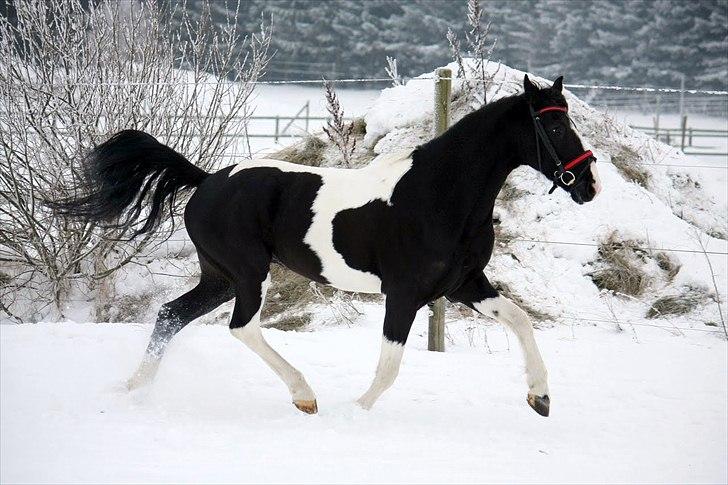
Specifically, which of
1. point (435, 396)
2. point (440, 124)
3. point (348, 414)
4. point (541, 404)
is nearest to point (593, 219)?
point (440, 124)

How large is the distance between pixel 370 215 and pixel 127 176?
1.57m

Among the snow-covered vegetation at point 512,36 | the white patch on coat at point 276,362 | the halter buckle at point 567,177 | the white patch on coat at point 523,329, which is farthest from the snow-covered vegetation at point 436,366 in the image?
the snow-covered vegetation at point 512,36

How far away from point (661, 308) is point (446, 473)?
4.80 meters

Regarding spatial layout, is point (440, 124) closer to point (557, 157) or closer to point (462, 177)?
point (462, 177)

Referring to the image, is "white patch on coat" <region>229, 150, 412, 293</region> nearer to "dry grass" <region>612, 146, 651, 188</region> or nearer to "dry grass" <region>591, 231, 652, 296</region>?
"dry grass" <region>591, 231, 652, 296</region>

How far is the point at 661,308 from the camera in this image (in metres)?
7.45

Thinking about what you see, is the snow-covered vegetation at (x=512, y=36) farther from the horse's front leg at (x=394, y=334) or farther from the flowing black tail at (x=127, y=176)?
the horse's front leg at (x=394, y=334)

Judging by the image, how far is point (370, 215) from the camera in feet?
13.7

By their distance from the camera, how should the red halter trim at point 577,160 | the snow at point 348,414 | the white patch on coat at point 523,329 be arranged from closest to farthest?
1. the snow at point 348,414
2. the red halter trim at point 577,160
3. the white patch on coat at point 523,329

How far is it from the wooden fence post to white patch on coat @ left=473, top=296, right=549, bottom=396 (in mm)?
1682

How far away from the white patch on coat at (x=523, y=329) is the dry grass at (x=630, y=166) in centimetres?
547

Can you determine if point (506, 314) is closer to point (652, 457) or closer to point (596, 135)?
point (652, 457)

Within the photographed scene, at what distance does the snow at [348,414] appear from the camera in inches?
132

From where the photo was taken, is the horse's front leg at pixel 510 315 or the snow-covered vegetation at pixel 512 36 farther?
the snow-covered vegetation at pixel 512 36
